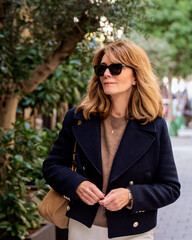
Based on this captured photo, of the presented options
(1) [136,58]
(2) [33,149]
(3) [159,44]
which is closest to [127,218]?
(1) [136,58]

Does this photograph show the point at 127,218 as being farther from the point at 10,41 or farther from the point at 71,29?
the point at 10,41

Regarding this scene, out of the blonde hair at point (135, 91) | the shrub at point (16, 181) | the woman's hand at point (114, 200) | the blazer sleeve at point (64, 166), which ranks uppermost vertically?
the blonde hair at point (135, 91)

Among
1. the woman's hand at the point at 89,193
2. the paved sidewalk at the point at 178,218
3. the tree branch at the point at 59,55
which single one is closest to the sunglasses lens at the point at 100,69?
the woman's hand at the point at 89,193

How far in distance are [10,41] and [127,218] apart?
3824 mm

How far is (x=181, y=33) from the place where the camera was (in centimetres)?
2836

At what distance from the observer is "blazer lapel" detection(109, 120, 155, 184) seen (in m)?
2.63

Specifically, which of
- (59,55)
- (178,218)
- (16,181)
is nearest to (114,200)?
(16,181)

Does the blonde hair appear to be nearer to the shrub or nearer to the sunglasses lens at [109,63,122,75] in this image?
the sunglasses lens at [109,63,122,75]

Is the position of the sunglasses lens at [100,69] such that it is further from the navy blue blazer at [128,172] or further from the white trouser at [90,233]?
the white trouser at [90,233]

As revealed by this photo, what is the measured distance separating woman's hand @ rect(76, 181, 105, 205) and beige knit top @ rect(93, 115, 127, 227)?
133 millimetres

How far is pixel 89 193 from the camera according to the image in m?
2.51

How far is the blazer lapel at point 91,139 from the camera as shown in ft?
8.75

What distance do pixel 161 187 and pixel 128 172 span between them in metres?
0.19

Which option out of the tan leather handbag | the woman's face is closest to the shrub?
the tan leather handbag
